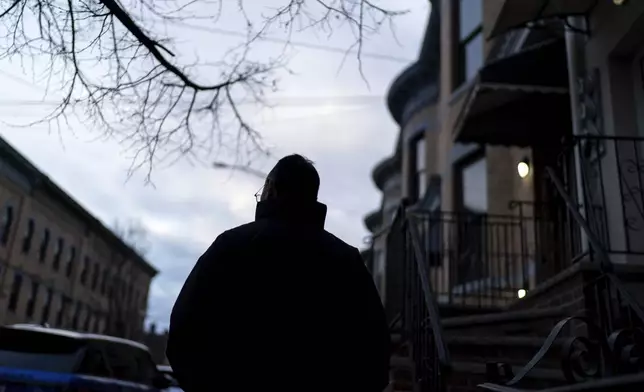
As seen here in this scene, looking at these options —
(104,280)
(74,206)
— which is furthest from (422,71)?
(104,280)

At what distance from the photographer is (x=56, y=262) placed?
31.4 meters

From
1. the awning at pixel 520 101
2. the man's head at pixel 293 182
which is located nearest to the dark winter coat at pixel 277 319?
the man's head at pixel 293 182

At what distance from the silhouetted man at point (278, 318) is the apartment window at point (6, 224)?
25.9 meters

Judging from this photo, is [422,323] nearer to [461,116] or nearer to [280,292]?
[280,292]

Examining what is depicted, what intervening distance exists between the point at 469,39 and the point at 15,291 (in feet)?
73.8

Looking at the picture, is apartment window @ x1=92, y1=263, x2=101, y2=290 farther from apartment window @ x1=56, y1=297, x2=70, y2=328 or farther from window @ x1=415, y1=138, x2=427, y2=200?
window @ x1=415, y1=138, x2=427, y2=200

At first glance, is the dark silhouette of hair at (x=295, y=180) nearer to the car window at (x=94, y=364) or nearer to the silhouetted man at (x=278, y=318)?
the silhouetted man at (x=278, y=318)

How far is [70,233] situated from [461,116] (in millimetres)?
28217

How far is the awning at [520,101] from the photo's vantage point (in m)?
7.77

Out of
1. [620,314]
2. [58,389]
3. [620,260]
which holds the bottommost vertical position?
[58,389]

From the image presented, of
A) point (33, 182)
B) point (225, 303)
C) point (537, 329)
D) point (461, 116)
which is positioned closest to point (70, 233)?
point (33, 182)

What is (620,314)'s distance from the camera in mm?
4336

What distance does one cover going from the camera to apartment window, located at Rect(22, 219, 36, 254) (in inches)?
1095

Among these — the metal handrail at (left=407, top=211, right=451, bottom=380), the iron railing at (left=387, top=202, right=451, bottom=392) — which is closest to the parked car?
the iron railing at (left=387, top=202, right=451, bottom=392)
